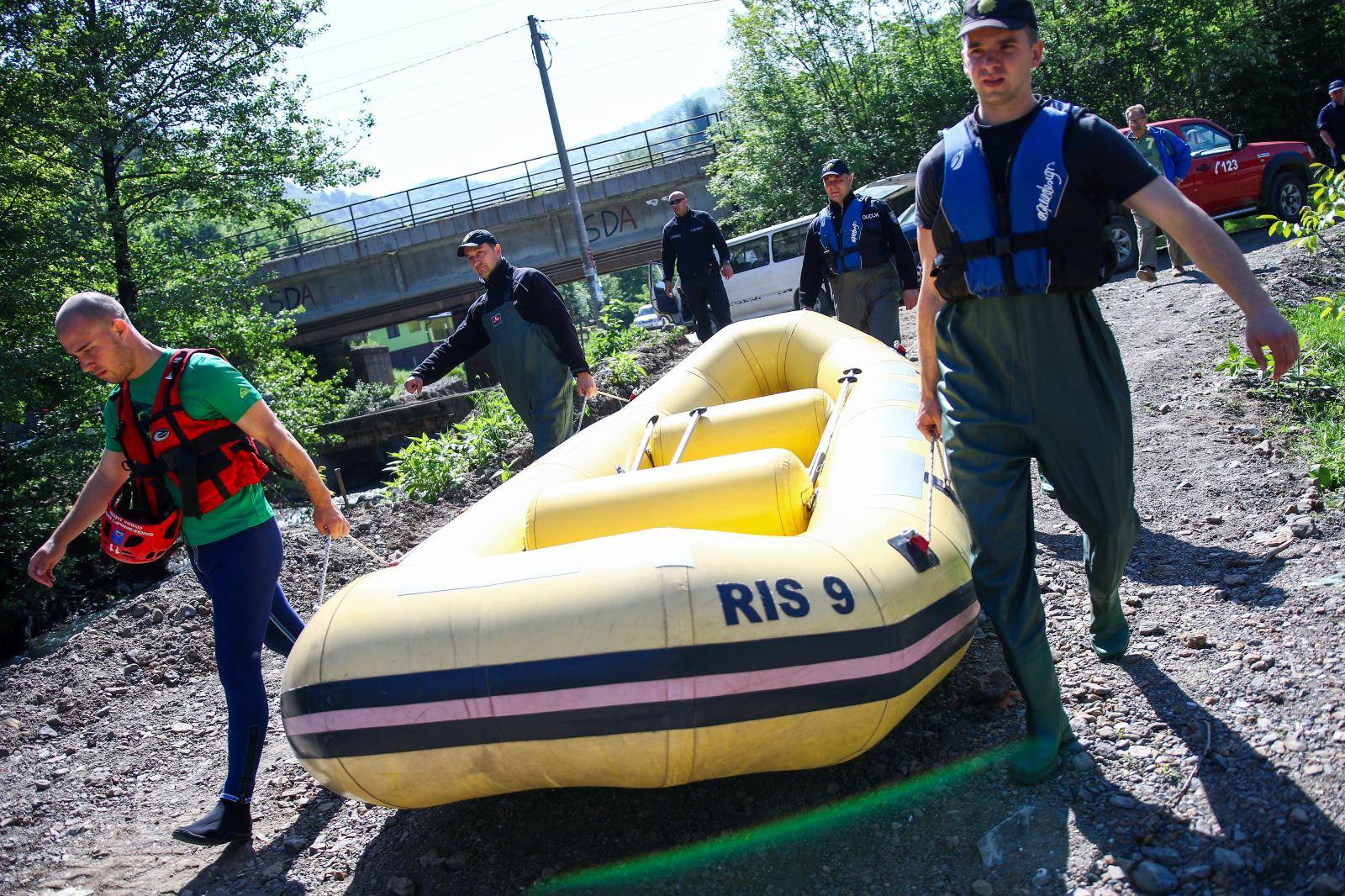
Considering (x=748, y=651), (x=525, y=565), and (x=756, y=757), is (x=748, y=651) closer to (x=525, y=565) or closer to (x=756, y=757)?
(x=756, y=757)

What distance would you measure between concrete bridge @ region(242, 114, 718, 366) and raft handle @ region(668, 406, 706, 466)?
2171 centimetres

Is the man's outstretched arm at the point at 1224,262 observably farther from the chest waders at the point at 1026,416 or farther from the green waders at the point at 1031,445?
the green waders at the point at 1031,445

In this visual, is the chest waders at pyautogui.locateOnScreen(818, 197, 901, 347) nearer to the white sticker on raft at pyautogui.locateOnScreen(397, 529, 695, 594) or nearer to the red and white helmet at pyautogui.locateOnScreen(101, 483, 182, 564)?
the white sticker on raft at pyautogui.locateOnScreen(397, 529, 695, 594)

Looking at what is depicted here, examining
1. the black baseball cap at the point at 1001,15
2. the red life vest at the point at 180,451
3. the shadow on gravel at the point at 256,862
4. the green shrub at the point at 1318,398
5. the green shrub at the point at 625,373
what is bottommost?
the shadow on gravel at the point at 256,862

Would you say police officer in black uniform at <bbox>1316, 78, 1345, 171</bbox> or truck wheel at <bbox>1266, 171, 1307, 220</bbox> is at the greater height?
police officer in black uniform at <bbox>1316, 78, 1345, 171</bbox>

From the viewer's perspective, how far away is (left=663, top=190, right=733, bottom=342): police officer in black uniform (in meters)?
9.48

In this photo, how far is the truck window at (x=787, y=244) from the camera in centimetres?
1491

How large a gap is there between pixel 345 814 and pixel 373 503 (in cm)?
488

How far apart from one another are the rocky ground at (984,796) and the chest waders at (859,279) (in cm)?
223

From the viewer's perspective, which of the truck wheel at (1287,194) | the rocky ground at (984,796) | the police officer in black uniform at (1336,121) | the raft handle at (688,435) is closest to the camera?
the rocky ground at (984,796)

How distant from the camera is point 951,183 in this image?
8.72 feet

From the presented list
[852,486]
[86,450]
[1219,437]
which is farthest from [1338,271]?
[86,450]

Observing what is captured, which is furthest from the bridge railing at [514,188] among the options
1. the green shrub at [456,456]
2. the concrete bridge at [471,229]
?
the green shrub at [456,456]

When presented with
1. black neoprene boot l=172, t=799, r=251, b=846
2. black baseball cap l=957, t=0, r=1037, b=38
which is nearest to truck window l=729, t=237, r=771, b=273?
black baseball cap l=957, t=0, r=1037, b=38
